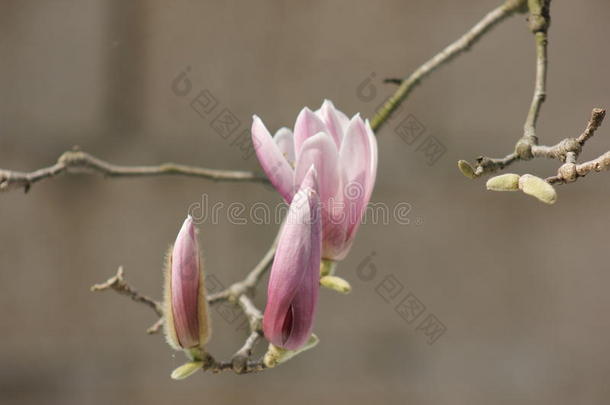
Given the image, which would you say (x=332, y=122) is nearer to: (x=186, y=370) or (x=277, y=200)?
(x=186, y=370)

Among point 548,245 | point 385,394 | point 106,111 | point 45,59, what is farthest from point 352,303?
point 45,59

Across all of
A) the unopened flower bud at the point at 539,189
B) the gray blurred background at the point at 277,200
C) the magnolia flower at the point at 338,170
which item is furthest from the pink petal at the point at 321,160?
the gray blurred background at the point at 277,200

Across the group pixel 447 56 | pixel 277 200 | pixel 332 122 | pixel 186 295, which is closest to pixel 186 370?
pixel 186 295

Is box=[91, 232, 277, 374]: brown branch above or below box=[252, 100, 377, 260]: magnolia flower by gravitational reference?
below

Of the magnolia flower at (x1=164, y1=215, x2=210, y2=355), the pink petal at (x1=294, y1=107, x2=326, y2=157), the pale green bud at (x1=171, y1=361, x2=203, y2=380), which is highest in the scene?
the pink petal at (x1=294, y1=107, x2=326, y2=157)

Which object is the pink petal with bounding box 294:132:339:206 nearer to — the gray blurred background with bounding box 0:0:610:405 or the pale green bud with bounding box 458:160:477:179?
the pale green bud with bounding box 458:160:477:179

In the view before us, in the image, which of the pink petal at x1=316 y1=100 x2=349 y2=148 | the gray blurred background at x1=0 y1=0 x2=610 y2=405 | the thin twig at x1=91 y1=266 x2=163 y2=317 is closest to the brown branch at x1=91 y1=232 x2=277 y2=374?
Result: the thin twig at x1=91 y1=266 x2=163 y2=317

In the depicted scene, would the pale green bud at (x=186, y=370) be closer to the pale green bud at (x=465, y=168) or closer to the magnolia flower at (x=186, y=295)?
the magnolia flower at (x=186, y=295)
